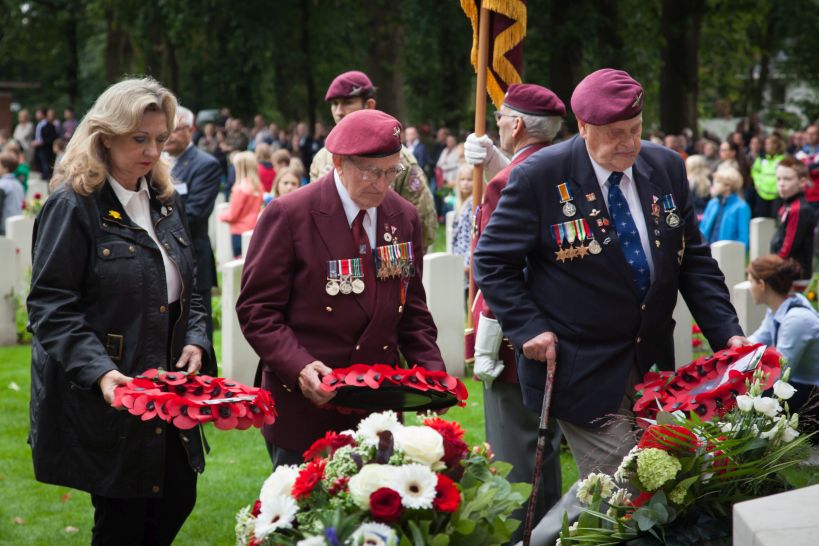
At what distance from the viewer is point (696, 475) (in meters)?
3.90

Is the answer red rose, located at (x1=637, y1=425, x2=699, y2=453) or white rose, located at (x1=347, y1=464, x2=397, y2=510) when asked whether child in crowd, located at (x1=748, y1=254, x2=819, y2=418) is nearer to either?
red rose, located at (x1=637, y1=425, x2=699, y2=453)

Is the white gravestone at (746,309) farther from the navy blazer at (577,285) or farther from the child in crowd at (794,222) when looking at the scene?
the navy blazer at (577,285)

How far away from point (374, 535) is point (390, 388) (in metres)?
1.22

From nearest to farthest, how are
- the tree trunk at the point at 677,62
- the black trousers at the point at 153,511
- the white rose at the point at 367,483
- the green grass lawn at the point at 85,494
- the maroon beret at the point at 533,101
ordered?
the white rose at the point at 367,483
the black trousers at the point at 153,511
the maroon beret at the point at 533,101
the green grass lawn at the point at 85,494
the tree trunk at the point at 677,62

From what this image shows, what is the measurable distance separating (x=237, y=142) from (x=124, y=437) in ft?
88.4

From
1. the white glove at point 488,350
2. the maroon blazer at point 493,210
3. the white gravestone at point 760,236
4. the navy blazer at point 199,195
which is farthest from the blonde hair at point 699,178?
the white glove at point 488,350

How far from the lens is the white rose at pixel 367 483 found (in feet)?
10.4

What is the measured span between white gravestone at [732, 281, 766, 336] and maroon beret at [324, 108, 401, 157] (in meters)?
5.82

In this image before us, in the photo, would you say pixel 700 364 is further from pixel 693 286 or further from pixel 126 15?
pixel 126 15

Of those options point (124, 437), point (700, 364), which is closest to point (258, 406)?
point (124, 437)

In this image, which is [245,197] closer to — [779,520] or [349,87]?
[349,87]

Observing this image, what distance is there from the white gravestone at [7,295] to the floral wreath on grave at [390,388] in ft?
27.6

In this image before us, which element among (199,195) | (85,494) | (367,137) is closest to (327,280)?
(367,137)

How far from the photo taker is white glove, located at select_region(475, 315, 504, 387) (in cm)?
546
